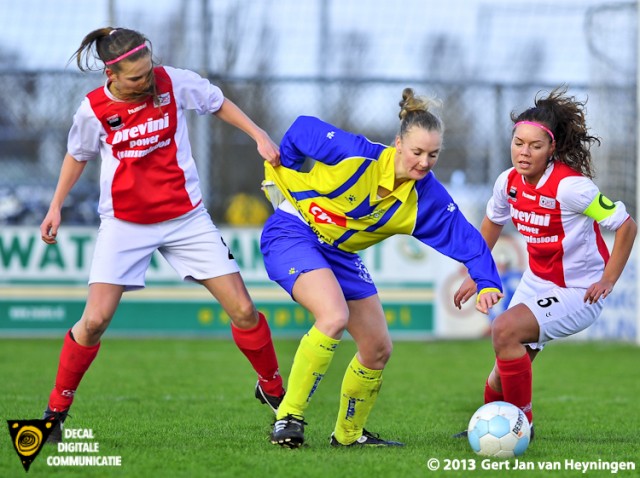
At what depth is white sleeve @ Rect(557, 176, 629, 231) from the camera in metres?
5.70

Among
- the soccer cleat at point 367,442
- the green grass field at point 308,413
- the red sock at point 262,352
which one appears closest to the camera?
the green grass field at point 308,413

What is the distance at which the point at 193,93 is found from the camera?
5699mm

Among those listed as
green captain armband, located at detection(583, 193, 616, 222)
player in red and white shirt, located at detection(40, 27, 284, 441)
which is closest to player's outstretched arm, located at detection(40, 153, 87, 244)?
player in red and white shirt, located at detection(40, 27, 284, 441)

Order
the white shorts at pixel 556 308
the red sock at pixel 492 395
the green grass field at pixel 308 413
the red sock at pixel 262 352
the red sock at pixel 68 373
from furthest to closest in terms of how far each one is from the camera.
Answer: the red sock at pixel 492 395
the white shorts at pixel 556 308
the red sock at pixel 262 352
the red sock at pixel 68 373
the green grass field at pixel 308 413

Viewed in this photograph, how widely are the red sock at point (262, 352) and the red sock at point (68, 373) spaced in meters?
0.80

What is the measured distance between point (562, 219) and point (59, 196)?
2.69m

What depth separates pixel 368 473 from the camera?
4680 mm

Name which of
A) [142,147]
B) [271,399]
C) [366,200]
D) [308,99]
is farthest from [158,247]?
[308,99]

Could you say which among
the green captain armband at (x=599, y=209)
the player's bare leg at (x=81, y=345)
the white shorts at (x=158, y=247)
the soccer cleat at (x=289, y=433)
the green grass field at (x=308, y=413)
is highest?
the green captain armband at (x=599, y=209)

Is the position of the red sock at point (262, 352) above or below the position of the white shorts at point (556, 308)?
below

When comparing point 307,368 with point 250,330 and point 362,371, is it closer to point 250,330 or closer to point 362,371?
point 362,371

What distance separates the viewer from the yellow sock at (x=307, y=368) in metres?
5.25

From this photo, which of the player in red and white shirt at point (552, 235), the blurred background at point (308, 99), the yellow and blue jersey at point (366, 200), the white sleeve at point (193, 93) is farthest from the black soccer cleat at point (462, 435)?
the blurred background at point (308, 99)

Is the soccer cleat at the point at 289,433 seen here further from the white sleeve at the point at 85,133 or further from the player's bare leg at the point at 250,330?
the white sleeve at the point at 85,133
